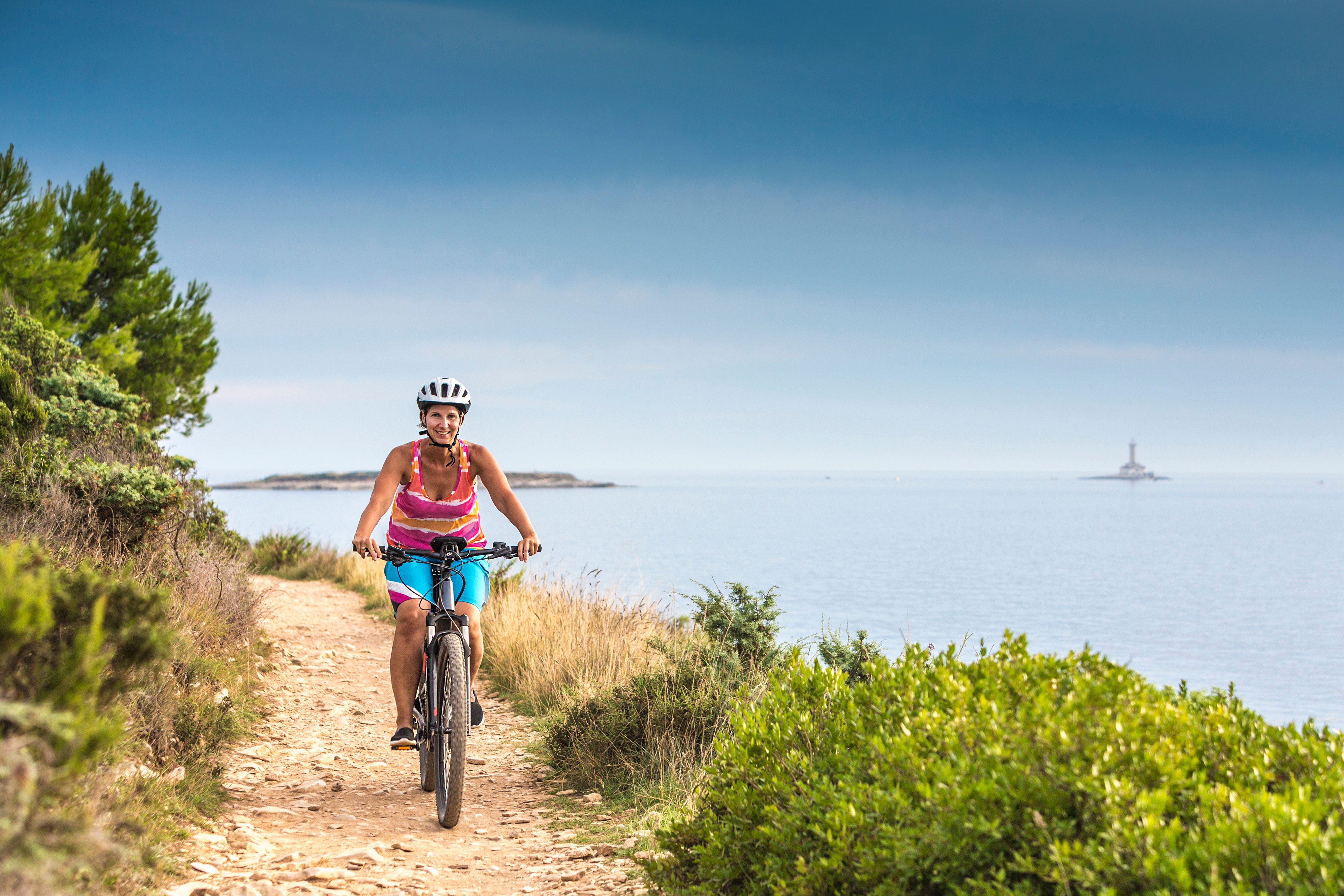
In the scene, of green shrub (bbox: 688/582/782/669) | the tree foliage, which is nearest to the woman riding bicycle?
green shrub (bbox: 688/582/782/669)

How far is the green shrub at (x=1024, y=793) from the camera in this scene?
2.15 metres

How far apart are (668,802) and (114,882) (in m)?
2.81

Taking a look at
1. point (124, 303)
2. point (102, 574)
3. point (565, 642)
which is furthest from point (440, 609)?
point (124, 303)

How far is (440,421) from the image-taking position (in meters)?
5.30

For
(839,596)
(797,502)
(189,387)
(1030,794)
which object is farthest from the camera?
(797,502)

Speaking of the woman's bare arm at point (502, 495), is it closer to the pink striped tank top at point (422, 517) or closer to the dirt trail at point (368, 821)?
the pink striped tank top at point (422, 517)

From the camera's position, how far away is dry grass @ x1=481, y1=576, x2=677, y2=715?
798cm

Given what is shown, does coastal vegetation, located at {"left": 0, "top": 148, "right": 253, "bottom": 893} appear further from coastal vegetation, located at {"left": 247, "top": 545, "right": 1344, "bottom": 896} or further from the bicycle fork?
coastal vegetation, located at {"left": 247, "top": 545, "right": 1344, "bottom": 896}

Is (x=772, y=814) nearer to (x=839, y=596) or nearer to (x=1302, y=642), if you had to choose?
(x=839, y=596)

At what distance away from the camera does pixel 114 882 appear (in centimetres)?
319

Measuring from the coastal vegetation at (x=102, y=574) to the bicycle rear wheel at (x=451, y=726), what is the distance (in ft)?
4.03

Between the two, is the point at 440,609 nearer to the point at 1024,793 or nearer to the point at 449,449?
the point at 449,449

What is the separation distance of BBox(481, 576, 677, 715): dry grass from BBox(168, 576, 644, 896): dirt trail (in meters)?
0.39

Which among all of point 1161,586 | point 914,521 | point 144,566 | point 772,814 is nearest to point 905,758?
point 772,814
